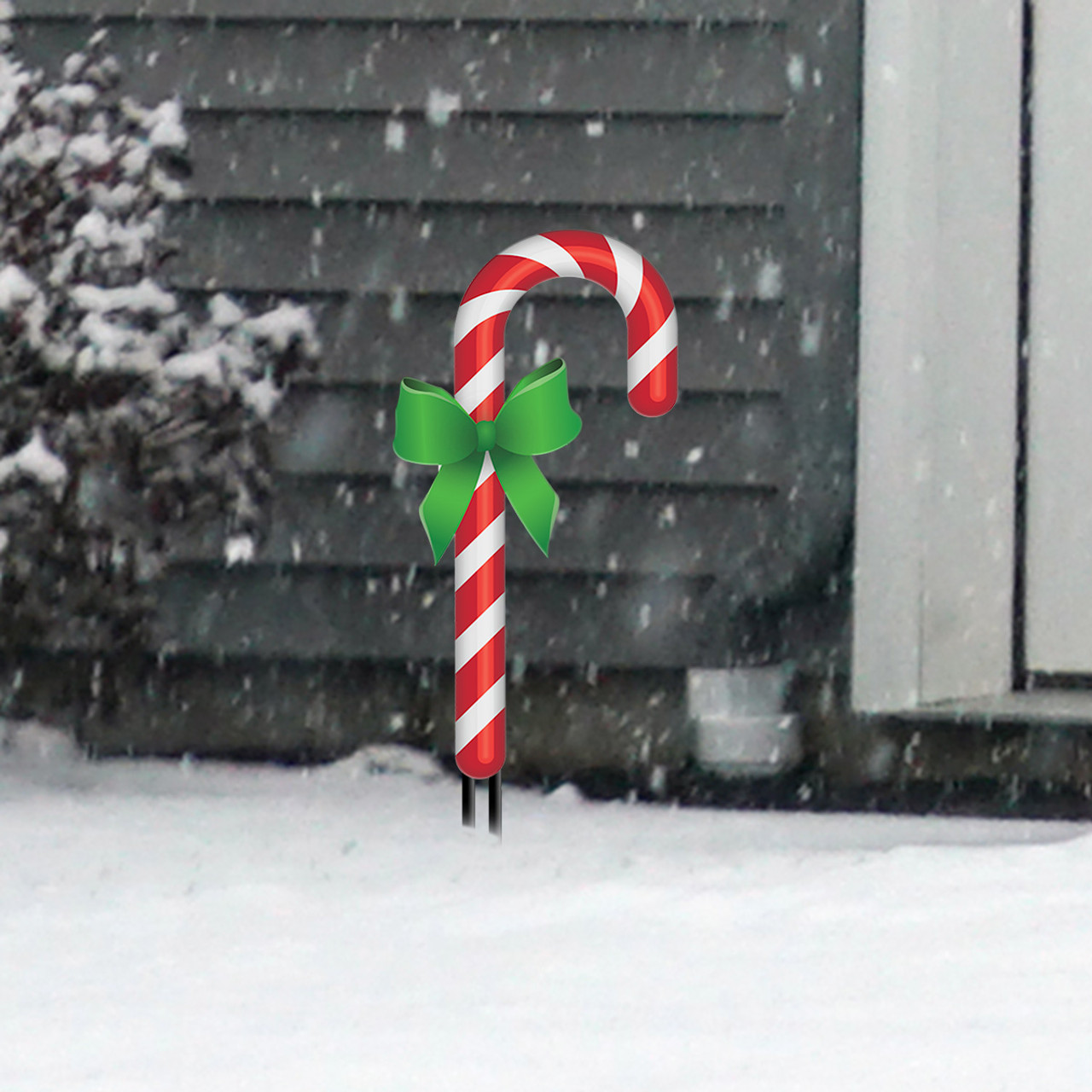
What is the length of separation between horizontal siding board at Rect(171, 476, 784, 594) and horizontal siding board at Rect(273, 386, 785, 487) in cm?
4

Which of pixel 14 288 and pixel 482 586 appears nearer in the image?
pixel 482 586

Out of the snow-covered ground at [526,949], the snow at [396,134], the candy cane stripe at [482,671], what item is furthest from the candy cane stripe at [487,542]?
the snow at [396,134]

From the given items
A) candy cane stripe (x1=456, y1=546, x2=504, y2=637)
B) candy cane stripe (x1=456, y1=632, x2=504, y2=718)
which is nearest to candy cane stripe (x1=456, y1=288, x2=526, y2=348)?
candy cane stripe (x1=456, y1=546, x2=504, y2=637)

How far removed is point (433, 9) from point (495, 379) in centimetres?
130

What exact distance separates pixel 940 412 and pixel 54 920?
87.6 inches

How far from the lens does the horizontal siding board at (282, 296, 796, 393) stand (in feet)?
13.6

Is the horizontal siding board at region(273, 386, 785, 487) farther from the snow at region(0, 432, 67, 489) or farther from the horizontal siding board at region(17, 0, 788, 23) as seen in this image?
the horizontal siding board at region(17, 0, 788, 23)

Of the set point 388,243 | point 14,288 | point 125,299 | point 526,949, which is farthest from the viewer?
point 388,243

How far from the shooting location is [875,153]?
13.2 feet

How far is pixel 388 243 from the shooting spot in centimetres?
419

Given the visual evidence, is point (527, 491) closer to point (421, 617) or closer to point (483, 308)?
point (483, 308)

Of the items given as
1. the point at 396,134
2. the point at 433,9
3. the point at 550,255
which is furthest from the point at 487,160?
the point at 550,255

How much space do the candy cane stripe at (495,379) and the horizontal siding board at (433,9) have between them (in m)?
1.10

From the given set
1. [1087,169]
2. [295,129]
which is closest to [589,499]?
[295,129]
